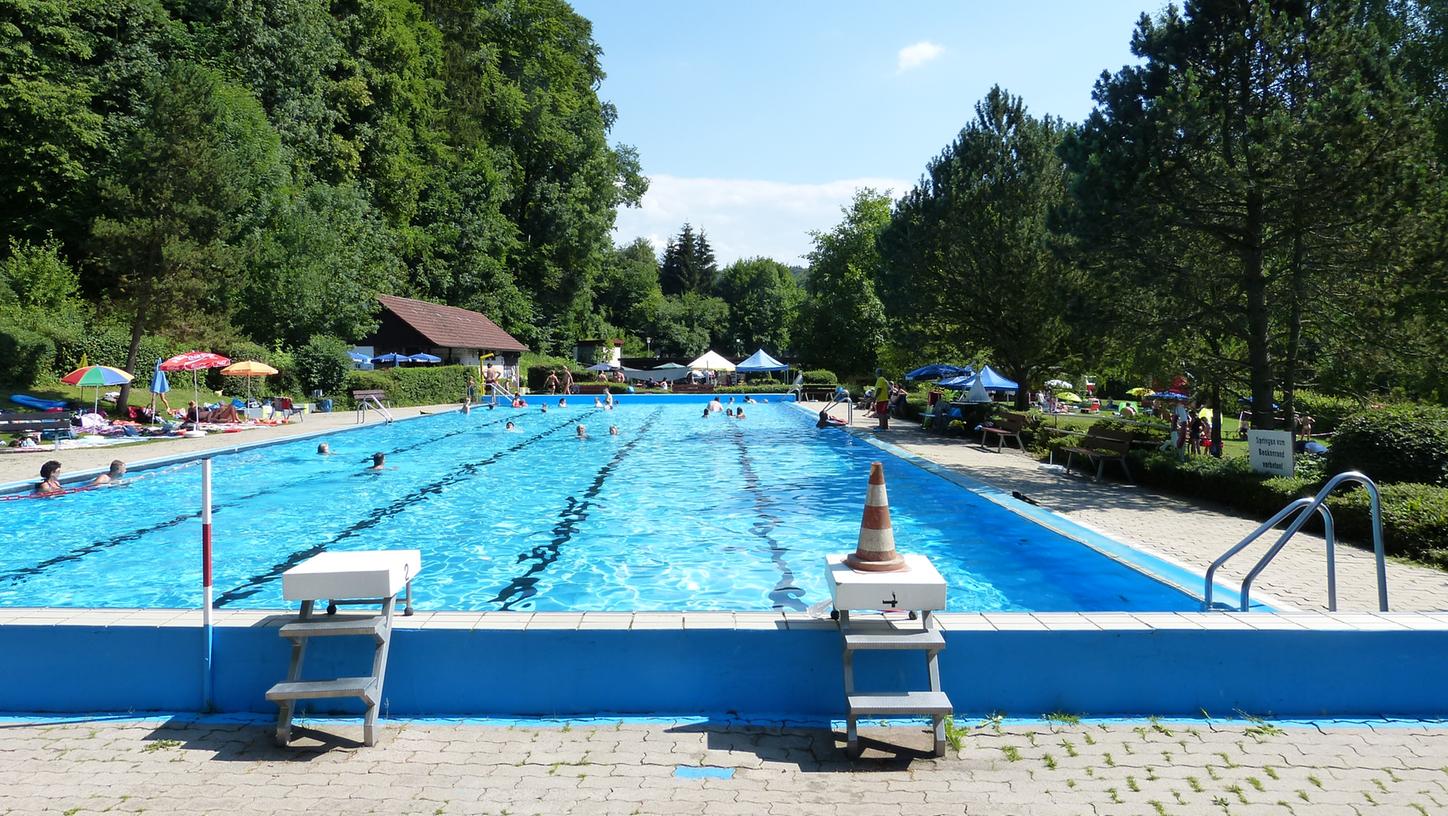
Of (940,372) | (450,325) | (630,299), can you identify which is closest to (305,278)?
(450,325)

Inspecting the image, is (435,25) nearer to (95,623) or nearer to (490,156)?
(490,156)

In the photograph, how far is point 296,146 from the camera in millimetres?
41969

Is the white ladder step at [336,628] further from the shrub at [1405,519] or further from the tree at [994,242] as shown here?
the tree at [994,242]

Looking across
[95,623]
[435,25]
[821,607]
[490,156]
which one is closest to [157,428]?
[95,623]

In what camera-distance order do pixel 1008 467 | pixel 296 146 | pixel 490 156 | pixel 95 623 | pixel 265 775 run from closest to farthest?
pixel 265 775
pixel 95 623
pixel 1008 467
pixel 296 146
pixel 490 156

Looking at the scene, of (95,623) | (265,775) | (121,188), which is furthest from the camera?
(121,188)

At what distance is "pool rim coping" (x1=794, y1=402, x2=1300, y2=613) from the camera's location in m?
6.99

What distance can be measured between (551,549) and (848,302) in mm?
49201

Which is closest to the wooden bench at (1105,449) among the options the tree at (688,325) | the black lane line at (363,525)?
the black lane line at (363,525)

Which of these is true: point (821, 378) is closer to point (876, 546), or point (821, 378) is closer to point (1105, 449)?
point (1105, 449)

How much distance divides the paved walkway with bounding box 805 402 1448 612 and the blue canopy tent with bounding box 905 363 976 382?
43.3ft

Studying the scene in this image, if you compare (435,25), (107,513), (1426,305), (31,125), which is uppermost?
(435,25)

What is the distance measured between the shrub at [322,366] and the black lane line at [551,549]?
2075 centimetres

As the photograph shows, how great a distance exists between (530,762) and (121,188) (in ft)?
91.7
